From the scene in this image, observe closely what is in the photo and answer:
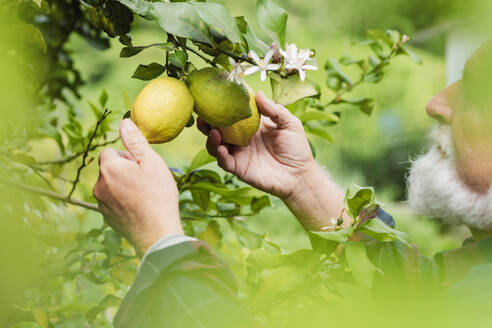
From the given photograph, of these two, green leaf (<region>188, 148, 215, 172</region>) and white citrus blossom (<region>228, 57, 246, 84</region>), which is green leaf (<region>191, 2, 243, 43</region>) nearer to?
white citrus blossom (<region>228, 57, 246, 84</region>)

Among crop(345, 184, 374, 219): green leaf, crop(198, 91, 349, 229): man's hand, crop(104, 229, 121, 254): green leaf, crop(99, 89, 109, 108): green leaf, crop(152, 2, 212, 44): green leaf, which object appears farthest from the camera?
crop(99, 89, 109, 108): green leaf

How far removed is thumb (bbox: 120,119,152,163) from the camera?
1.72ft

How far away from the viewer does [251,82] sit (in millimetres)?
5918

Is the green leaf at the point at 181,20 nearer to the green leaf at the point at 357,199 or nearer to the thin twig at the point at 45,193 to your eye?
the green leaf at the point at 357,199

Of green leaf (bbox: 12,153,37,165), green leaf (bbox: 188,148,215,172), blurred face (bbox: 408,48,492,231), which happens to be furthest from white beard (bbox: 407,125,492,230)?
green leaf (bbox: 12,153,37,165)

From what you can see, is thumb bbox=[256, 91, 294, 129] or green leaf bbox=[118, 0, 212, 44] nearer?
green leaf bbox=[118, 0, 212, 44]

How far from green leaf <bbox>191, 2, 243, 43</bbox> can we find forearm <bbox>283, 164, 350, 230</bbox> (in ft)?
1.24

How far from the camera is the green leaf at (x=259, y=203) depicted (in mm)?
825

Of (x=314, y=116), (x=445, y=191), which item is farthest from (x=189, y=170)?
(x=445, y=191)

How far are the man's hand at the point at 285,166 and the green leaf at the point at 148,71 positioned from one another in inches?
6.4

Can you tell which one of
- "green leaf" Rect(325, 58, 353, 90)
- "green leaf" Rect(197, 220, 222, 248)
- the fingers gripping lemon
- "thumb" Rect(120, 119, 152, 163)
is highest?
the fingers gripping lemon

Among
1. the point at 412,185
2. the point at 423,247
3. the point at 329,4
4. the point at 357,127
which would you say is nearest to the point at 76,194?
the point at 412,185

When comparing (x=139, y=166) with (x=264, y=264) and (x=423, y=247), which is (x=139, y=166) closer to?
(x=264, y=264)

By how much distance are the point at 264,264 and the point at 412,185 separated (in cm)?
61
